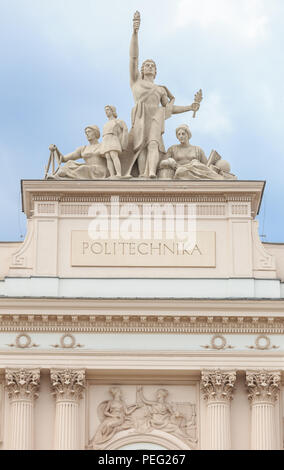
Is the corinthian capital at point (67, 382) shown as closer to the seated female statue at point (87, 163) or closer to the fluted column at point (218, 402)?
the fluted column at point (218, 402)

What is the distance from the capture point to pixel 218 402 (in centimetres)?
3225

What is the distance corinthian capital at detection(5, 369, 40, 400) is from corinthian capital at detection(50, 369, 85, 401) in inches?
16.2

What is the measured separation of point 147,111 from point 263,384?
7.81 metres

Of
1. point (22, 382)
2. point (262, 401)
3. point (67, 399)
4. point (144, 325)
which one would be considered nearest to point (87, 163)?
point (144, 325)

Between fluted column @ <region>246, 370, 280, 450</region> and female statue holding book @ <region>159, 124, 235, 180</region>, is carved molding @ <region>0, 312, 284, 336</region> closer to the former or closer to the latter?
fluted column @ <region>246, 370, 280, 450</region>

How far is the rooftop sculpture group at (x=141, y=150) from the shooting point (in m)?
34.6

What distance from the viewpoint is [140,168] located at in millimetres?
35031

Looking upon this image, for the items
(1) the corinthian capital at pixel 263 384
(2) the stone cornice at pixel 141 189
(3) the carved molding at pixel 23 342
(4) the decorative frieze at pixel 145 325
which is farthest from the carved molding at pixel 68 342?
(1) the corinthian capital at pixel 263 384

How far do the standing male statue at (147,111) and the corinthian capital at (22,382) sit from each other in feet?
19.0

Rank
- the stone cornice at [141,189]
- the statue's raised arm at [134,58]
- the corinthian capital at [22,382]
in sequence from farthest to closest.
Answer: the statue's raised arm at [134,58], the stone cornice at [141,189], the corinthian capital at [22,382]

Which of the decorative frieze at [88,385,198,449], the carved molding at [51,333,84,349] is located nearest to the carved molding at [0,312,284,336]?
the carved molding at [51,333,84,349]

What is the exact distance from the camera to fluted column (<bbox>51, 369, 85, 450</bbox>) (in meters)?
32.0

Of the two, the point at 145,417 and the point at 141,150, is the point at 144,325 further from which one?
the point at 141,150
